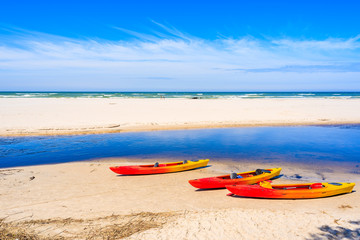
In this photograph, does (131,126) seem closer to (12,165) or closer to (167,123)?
(167,123)

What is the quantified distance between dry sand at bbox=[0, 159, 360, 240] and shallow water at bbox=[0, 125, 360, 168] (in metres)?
3.98

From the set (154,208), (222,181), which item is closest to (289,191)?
(222,181)

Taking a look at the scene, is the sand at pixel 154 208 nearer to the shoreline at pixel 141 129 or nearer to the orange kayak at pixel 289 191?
the orange kayak at pixel 289 191

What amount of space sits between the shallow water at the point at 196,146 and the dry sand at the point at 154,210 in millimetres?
3979

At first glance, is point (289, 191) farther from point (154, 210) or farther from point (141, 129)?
point (141, 129)

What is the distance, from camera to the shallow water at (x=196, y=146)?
16141mm

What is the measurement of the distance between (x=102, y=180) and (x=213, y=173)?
5.34m

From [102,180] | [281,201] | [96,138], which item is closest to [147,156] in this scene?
[102,180]

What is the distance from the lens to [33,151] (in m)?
17.5

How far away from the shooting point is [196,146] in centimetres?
1928

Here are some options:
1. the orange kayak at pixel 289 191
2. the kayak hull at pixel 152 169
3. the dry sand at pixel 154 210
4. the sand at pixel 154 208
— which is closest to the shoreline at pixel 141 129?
the sand at pixel 154 208

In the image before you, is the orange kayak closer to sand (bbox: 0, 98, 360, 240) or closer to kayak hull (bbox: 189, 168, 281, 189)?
sand (bbox: 0, 98, 360, 240)

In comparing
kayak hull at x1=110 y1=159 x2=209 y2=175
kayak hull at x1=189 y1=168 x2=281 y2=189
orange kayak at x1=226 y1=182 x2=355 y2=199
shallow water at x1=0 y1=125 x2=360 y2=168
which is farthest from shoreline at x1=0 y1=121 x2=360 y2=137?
orange kayak at x1=226 y1=182 x2=355 y2=199

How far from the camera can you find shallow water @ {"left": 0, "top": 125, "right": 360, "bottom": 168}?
53.0 feet
